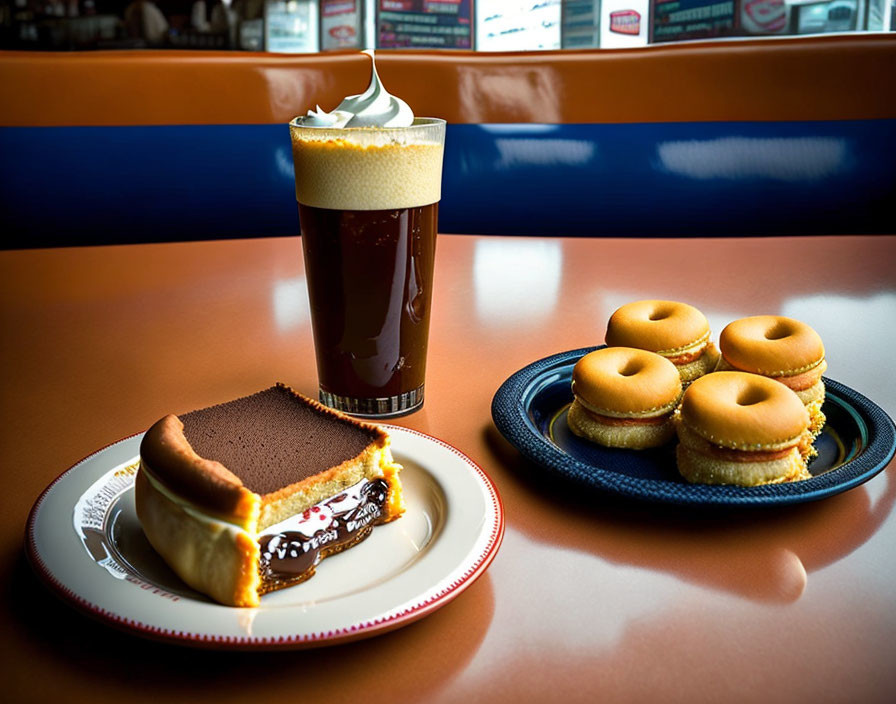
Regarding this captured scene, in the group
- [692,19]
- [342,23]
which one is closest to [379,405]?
[692,19]

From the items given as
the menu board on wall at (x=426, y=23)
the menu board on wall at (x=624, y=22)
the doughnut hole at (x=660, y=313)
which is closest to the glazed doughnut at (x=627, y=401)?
the doughnut hole at (x=660, y=313)

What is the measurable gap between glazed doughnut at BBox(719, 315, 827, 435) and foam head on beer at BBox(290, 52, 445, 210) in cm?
32

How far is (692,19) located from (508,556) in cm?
280

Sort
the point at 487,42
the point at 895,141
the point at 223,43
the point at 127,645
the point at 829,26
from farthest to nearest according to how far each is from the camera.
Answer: the point at 223,43
the point at 487,42
the point at 829,26
the point at 895,141
the point at 127,645

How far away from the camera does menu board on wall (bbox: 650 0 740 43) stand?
289cm

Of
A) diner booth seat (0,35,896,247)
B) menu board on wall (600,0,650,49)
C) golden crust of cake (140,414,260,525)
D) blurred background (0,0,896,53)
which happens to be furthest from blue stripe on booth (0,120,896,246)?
golden crust of cake (140,414,260,525)

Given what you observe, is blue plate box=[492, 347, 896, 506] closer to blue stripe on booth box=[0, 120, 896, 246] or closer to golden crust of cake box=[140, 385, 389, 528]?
golden crust of cake box=[140, 385, 389, 528]

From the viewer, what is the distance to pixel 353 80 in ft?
7.39

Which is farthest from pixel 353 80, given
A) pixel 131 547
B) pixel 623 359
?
pixel 131 547

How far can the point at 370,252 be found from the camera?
0.83 metres

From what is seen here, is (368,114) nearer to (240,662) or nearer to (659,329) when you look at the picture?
(659,329)

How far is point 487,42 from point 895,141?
1630 mm

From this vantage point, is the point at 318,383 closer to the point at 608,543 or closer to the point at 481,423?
the point at 481,423

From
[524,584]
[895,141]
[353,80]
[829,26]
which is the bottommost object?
[524,584]
